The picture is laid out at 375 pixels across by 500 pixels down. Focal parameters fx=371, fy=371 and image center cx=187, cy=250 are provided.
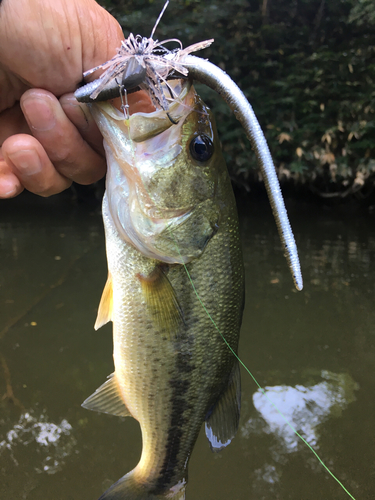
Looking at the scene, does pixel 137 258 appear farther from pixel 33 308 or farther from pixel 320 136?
pixel 320 136

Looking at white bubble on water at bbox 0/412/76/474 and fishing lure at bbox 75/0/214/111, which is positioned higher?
fishing lure at bbox 75/0/214/111

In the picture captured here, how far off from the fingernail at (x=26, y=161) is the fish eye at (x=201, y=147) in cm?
59

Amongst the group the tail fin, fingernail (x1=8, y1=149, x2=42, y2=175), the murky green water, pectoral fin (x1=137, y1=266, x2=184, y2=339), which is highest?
fingernail (x1=8, y1=149, x2=42, y2=175)

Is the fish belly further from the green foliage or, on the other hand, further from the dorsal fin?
the green foliage

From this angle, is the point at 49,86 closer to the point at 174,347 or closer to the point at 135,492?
the point at 174,347

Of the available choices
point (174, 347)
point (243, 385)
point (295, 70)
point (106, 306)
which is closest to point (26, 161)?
point (106, 306)

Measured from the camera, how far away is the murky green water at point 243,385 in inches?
93.5

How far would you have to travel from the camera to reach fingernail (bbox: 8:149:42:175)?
1.33 metres

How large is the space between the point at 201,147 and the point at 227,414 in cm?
100

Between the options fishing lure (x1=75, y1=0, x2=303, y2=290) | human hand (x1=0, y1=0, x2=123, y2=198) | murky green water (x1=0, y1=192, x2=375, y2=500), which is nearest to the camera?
fishing lure (x1=75, y1=0, x2=303, y2=290)

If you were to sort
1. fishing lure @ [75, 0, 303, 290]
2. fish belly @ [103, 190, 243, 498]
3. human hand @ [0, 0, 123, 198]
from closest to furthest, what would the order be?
1. fishing lure @ [75, 0, 303, 290]
2. human hand @ [0, 0, 123, 198]
3. fish belly @ [103, 190, 243, 498]

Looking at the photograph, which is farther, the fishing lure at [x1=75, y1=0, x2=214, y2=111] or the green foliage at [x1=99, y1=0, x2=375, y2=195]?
the green foliage at [x1=99, y1=0, x2=375, y2=195]

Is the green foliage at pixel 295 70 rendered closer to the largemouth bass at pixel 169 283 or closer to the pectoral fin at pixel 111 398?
the largemouth bass at pixel 169 283

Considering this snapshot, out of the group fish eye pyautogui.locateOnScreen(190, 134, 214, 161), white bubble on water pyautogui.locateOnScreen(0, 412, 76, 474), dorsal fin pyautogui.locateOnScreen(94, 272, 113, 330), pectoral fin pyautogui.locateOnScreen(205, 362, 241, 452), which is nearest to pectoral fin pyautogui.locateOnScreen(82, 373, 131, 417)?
dorsal fin pyautogui.locateOnScreen(94, 272, 113, 330)
